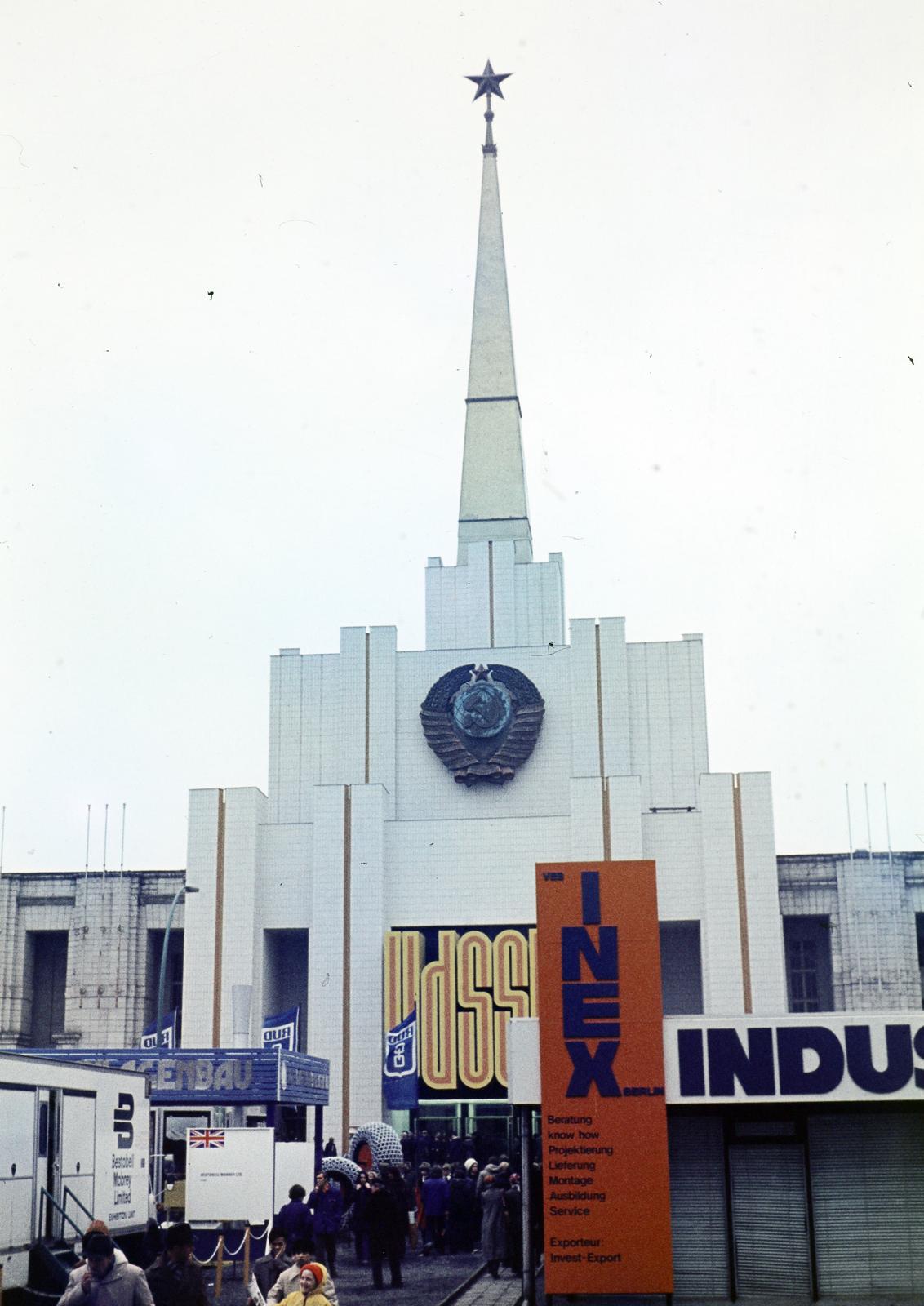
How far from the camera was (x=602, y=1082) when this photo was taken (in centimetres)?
1848

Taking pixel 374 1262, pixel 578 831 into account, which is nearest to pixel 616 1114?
pixel 374 1262

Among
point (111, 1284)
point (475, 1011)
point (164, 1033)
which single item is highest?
→ point (475, 1011)

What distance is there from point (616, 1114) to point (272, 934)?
39739mm

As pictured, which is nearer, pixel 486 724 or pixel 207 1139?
pixel 207 1139

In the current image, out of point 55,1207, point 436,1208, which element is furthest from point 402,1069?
point 55,1207

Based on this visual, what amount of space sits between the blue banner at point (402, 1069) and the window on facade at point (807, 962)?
15246mm

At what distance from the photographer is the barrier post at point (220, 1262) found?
2225cm

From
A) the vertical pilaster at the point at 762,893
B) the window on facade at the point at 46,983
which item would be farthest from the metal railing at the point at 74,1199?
the window on facade at the point at 46,983

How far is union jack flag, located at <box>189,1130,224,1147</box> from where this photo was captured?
23688mm

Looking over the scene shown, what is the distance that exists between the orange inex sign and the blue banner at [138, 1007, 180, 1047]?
895 inches

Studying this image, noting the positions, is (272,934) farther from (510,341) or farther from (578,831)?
(510,341)

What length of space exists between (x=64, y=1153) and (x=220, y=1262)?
15.2 ft

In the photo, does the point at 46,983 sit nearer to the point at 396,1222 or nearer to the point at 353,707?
the point at 353,707

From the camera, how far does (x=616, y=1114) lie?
1841 centimetres
